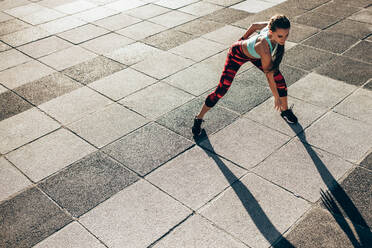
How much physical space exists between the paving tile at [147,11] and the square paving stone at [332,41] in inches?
165

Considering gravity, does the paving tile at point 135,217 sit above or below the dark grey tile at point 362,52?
below

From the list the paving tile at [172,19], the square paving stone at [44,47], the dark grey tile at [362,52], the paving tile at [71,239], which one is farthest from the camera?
the paving tile at [172,19]

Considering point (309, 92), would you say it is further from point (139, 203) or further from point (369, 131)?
point (139, 203)

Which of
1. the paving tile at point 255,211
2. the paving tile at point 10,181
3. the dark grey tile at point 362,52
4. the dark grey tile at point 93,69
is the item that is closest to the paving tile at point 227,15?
the dark grey tile at point 362,52

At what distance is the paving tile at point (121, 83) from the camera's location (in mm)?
7164

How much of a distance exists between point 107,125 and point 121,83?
4.72ft

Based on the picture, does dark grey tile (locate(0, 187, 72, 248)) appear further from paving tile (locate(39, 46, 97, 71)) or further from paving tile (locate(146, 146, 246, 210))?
paving tile (locate(39, 46, 97, 71))

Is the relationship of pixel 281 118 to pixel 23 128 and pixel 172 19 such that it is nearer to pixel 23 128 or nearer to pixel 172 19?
pixel 23 128

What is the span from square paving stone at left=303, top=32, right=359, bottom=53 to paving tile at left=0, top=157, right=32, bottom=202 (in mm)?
6529

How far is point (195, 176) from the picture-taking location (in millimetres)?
5184

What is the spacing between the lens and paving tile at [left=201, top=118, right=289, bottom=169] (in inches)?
216

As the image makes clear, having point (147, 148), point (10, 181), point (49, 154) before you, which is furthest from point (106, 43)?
point (10, 181)

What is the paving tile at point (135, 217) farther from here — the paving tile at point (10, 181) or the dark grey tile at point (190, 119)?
the dark grey tile at point (190, 119)

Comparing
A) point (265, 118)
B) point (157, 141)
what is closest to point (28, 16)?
point (157, 141)
